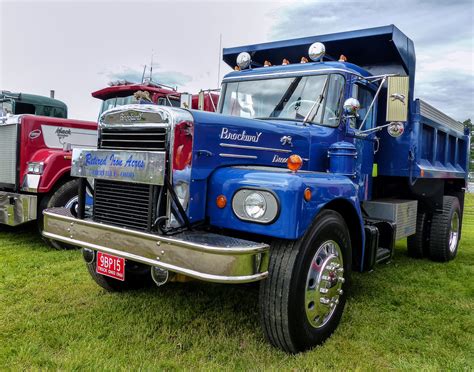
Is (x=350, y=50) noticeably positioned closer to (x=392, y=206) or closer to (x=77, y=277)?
(x=392, y=206)

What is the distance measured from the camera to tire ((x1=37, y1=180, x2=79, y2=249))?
590 centimetres

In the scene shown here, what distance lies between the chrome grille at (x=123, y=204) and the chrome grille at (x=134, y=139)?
28 cm

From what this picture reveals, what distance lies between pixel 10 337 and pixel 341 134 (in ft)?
10.8

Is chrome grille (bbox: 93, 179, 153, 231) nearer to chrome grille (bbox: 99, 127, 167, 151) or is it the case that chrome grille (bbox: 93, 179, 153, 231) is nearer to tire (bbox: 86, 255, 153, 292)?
chrome grille (bbox: 99, 127, 167, 151)

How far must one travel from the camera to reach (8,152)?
638 cm

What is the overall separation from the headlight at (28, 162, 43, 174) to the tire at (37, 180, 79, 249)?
344mm

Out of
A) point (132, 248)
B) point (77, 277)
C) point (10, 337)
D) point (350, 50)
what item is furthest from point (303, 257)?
point (350, 50)

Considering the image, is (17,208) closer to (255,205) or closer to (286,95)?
(286,95)

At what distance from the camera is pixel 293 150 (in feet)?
12.4

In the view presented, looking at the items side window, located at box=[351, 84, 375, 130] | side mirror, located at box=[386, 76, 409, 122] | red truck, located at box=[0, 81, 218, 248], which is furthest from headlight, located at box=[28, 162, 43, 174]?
side mirror, located at box=[386, 76, 409, 122]

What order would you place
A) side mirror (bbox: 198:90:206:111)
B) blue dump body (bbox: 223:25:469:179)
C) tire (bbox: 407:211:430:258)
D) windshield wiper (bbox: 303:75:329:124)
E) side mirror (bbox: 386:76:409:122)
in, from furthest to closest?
tire (bbox: 407:211:430:258) < side mirror (bbox: 198:90:206:111) < blue dump body (bbox: 223:25:469:179) < windshield wiper (bbox: 303:75:329:124) < side mirror (bbox: 386:76:409:122)

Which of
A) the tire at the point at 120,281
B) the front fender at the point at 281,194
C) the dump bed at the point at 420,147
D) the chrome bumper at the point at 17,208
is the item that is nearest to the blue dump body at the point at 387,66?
the dump bed at the point at 420,147

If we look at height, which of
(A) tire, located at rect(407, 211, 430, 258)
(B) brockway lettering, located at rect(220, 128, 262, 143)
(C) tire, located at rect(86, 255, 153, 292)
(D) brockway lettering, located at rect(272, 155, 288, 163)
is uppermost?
(B) brockway lettering, located at rect(220, 128, 262, 143)

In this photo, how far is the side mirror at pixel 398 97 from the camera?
12.4 ft
